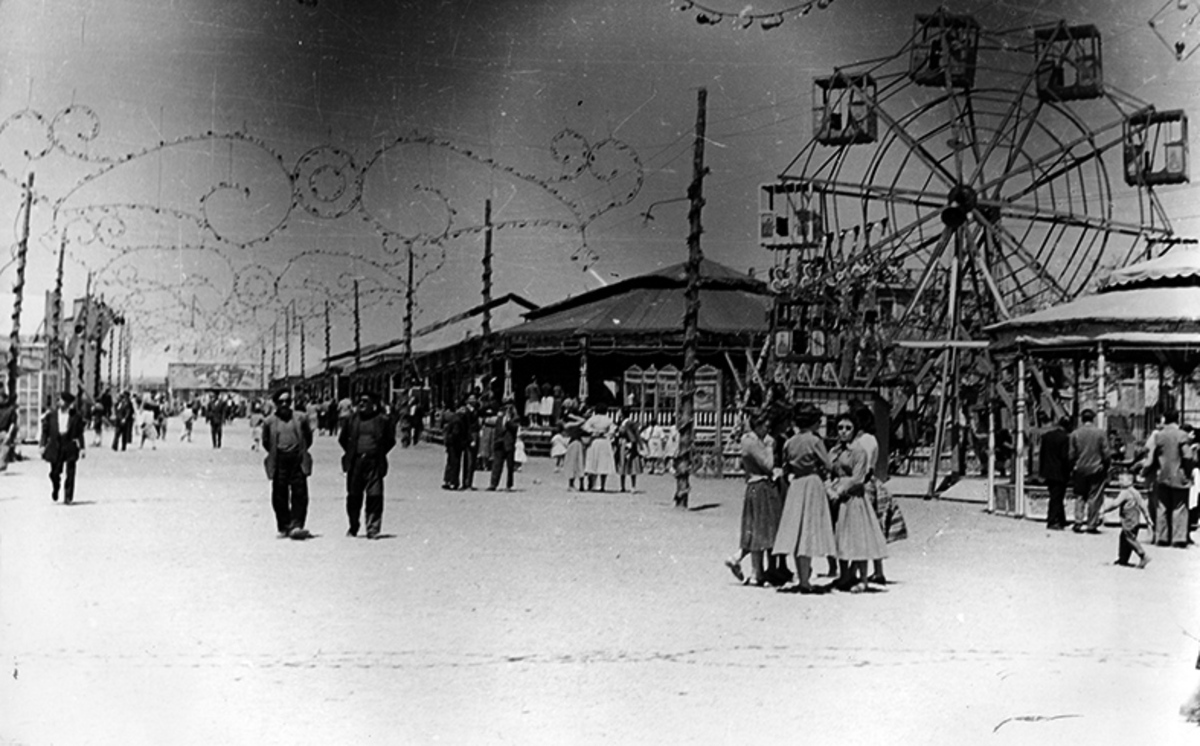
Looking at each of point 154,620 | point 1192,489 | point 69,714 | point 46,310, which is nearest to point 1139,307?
point 1192,489

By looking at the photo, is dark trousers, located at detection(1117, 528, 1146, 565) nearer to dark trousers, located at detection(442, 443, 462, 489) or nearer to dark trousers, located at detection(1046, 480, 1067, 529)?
dark trousers, located at detection(1046, 480, 1067, 529)

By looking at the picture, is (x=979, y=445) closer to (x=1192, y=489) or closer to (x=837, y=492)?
(x=1192, y=489)

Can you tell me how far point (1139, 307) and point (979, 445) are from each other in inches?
374

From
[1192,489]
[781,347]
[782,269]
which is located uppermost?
[782,269]

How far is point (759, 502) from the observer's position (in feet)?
36.7

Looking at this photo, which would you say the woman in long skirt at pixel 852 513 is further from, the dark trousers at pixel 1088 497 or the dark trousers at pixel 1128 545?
the dark trousers at pixel 1088 497

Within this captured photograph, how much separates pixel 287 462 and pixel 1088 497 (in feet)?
30.6

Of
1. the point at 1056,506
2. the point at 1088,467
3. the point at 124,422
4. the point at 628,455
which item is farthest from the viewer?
the point at 124,422

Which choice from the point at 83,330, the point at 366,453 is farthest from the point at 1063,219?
the point at 83,330

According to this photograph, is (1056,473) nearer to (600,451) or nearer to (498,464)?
(600,451)

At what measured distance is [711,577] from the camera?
1170 cm

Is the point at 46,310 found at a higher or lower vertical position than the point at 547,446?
higher

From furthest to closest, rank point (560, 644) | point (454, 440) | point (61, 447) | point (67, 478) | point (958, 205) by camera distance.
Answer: point (958, 205) → point (454, 440) → point (61, 447) → point (67, 478) → point (560, 644)

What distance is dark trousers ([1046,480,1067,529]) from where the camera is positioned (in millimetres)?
16266
